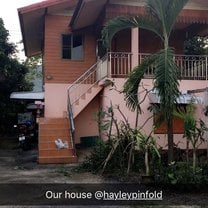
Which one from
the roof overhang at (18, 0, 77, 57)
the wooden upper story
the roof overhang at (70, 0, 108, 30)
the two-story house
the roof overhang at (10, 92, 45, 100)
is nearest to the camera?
the two-story house

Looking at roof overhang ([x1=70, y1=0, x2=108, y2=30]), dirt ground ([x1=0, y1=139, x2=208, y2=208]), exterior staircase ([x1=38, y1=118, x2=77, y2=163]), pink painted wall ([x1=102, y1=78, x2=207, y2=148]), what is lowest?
dirt ground ([x1=0, y1=139, x2=208, y2=208])

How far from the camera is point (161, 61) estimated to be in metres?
9.18

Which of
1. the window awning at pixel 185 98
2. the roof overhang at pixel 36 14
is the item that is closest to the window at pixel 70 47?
the roof overhang at pixel 36 14

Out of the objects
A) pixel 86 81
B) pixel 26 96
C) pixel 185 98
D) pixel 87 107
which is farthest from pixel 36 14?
pixel 185 98

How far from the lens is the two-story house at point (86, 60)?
46.2 ft

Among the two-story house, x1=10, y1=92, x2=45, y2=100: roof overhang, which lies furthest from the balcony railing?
x1=10, y1=92, x2=45, y2=100: roof overhang

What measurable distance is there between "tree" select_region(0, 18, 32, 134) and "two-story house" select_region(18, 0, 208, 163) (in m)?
1.59

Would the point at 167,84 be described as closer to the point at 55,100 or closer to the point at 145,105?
the point at 145,105

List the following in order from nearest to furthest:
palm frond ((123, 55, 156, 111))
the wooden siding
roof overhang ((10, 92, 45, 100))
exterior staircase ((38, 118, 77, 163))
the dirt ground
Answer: the dirt ground < palm frond ((123, 55, 156, 111)) < exterior staircase ((38, 118, 77, 163)) < the wooden siding < roof overhang ((10, 92, 45, 100))

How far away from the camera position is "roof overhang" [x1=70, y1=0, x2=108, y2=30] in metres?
14.3

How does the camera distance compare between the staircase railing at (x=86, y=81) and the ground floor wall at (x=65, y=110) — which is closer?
the staircase railing at (x=86, y=81)

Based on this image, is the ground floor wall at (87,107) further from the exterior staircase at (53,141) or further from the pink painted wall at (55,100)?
the exterior staircase at (53,141)

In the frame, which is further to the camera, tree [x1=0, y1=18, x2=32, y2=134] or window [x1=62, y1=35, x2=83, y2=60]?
tree [x1=0, y1=18, x2=32, y2=134]

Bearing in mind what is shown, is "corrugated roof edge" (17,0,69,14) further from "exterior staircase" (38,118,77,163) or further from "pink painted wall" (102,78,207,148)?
"exterior staircase" (38,118,77,163)
